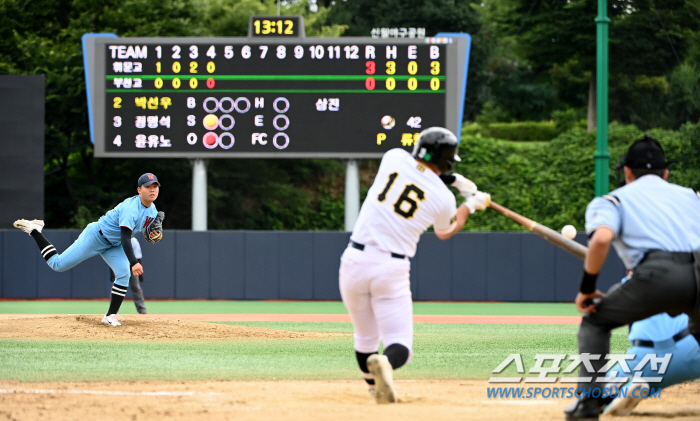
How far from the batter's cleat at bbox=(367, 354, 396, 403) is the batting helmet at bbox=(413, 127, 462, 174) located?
4.09ft

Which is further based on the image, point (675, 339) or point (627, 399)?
point (675, 339)

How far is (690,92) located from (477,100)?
9741 mm

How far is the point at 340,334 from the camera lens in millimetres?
10328

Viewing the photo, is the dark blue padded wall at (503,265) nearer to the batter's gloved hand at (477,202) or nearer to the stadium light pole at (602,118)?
the stadium light pole at (602,118)

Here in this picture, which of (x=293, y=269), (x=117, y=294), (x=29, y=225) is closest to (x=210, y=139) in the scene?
(x=293, y=269)

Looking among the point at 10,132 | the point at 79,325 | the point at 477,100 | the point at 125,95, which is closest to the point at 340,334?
the point at 79,325

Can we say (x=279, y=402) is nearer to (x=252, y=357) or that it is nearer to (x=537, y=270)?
(x=252, y=357)

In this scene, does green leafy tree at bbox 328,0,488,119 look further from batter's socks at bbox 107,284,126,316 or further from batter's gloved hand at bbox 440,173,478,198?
batter's gloved hand at bbox 440,173,478,198

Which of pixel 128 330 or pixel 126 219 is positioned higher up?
pixel 126 219

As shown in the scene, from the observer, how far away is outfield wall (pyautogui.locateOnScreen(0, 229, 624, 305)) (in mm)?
16500

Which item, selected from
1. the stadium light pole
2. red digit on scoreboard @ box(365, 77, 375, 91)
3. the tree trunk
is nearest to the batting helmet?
the stadium light pole

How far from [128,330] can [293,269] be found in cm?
742

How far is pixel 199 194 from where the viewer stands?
17312mm

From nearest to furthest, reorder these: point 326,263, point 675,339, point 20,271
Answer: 1. point 675,339
2. point 20,271
3. point 326,263
